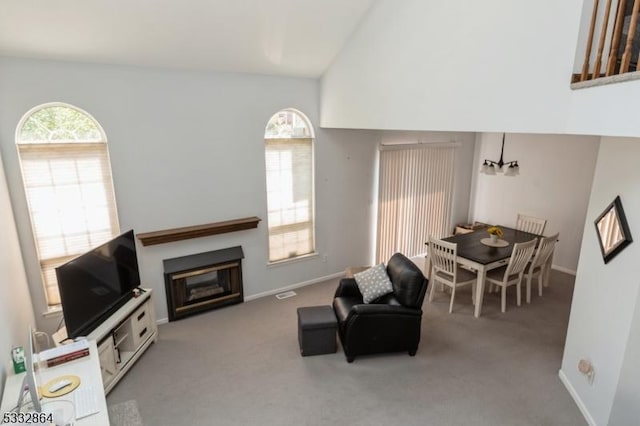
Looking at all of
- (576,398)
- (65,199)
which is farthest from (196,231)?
(576,398)

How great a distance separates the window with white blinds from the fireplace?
8.28 feet

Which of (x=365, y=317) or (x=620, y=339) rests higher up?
(x=620, y=339)

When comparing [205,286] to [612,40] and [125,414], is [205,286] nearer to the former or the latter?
[125,414]

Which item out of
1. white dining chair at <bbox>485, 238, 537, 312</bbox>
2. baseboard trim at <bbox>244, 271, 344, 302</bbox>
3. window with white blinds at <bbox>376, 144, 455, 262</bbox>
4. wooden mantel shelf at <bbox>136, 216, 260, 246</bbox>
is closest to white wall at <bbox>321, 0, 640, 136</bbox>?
window with white blinds at <bbox>376, 144, 455, 262</bbox>

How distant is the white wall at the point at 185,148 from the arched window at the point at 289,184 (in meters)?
0.15

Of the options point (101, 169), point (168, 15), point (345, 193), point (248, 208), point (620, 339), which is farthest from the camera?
point (345, 193)

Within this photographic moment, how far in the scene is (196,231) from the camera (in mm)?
4477

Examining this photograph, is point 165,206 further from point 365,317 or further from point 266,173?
point 365,317

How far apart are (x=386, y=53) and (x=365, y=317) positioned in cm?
278

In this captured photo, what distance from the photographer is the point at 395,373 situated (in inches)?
143

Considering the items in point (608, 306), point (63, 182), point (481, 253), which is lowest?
point (481, 253)

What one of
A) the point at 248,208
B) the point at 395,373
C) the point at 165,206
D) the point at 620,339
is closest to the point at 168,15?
the point at 165,206

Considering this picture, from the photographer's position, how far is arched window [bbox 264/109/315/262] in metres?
5.07

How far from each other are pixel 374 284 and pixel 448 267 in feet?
4.37
